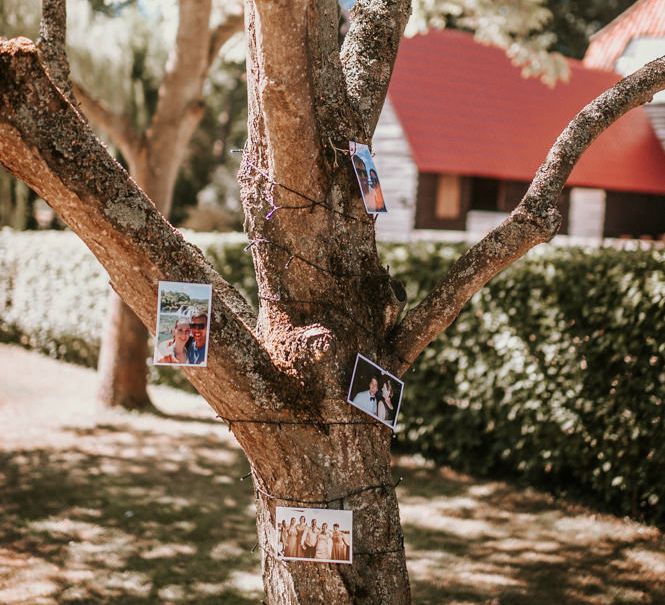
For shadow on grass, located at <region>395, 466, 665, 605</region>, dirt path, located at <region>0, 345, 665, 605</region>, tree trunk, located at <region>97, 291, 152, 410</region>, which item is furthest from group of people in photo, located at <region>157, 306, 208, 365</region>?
tree trunk, located at <region>97, 291, 152, 410</region>

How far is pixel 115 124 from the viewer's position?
938 cm

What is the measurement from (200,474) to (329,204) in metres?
5.30

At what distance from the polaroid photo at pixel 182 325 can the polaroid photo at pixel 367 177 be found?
0.72 m

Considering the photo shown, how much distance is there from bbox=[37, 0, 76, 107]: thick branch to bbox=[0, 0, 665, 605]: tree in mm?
391

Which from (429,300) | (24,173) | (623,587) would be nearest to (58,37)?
(24,173)

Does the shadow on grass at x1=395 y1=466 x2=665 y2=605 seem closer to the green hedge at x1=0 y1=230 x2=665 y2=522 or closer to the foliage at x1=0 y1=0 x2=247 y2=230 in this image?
the green hedge at x1=0 y1=230 x2=665 y2=522

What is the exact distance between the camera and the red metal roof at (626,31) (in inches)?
361

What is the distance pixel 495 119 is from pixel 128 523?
14913 millimetres

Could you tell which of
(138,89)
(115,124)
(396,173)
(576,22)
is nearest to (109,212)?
(115,124)

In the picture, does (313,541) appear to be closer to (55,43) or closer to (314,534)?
(314,534)

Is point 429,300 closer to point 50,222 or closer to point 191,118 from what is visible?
point 191,118

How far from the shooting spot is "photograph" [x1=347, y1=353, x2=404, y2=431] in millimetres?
2990

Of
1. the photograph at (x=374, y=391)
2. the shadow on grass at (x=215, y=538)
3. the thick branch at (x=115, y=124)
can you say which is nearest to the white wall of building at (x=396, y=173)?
the thick branch at (x=115, y=124)

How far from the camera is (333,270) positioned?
311 centimetres
